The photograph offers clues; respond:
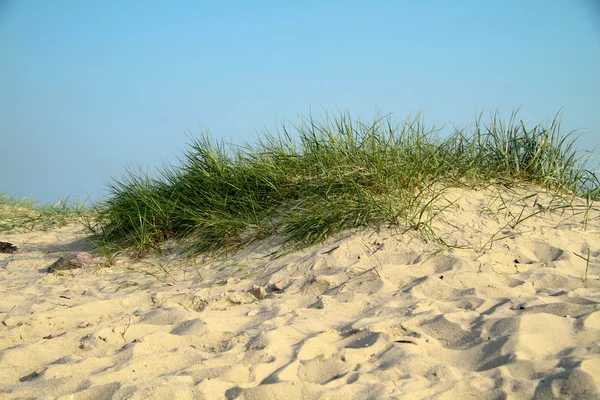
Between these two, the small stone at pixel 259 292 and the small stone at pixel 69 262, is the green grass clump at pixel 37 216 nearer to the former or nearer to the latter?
the small stone at pixel 69 262

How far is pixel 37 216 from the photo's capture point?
24.3 feet

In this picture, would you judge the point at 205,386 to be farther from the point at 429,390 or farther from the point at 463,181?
the point at 463,181

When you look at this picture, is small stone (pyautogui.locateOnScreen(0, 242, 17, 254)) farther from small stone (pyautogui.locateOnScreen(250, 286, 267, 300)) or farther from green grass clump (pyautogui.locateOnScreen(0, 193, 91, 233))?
small stone (pyautogui.locateOnScreen(250, 286, 267, 300))

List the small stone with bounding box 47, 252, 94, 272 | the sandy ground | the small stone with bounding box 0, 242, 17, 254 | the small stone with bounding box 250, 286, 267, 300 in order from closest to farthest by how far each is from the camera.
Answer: the sandy ground < the small stone with bounding box 250, 286, 267, 300 < the small stone with bounding box 47, 252, 94, 272 < the small stone with bounding box 0, 242, 17, 254

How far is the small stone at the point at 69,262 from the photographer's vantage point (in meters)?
4.61

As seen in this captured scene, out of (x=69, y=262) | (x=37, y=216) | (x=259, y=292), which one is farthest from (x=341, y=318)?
(x=37, y=216)

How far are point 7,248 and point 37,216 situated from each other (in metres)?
2.00

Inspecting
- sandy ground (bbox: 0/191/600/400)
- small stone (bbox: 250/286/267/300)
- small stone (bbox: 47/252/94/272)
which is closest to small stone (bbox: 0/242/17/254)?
sandy ground (bbox: 0/191/600/400)

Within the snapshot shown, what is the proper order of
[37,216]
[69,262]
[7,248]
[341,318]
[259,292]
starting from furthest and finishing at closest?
[37,216], [7,248], [69,262], [259,292], [341,318]

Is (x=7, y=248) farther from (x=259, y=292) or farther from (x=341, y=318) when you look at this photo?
(x=341, y=318)

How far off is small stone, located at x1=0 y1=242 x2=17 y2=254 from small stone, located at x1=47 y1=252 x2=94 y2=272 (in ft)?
3.59

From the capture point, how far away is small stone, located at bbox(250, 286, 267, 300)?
3.48 metres

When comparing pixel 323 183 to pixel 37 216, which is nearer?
pixel 323 183

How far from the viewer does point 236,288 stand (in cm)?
363
